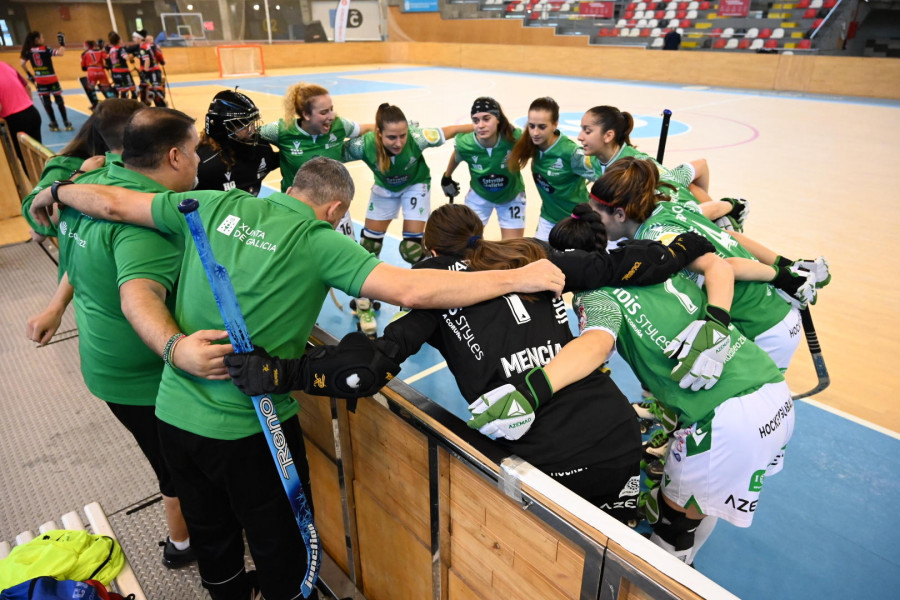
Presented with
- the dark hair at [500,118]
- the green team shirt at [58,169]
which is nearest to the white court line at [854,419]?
the dark hair at [500,118]

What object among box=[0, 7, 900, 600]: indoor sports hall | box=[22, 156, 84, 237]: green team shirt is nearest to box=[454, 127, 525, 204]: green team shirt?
box=[0, 7, 900, 600]: indoor sports hall

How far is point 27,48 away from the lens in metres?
14.4

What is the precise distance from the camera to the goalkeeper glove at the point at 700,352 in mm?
2188

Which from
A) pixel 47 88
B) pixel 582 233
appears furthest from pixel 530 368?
pixel 47 88

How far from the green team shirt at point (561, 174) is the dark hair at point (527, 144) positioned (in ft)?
0.33

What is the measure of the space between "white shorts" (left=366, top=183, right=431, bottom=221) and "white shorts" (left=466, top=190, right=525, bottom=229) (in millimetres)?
501

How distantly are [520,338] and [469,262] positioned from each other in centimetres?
40

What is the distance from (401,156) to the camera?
5383 millimetres

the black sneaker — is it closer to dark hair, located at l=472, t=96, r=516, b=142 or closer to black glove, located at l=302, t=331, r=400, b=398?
black glove, located at l=302, t=331, r=400, b=398

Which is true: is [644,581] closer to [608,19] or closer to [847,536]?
[847,536]

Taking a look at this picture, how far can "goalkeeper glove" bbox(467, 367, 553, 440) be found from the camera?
1776 millimetres

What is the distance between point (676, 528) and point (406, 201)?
4013mm

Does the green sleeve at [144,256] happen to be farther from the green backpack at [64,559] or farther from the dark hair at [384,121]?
the dark hair at [384,121]

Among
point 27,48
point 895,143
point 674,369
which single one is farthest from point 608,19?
point 674,369
